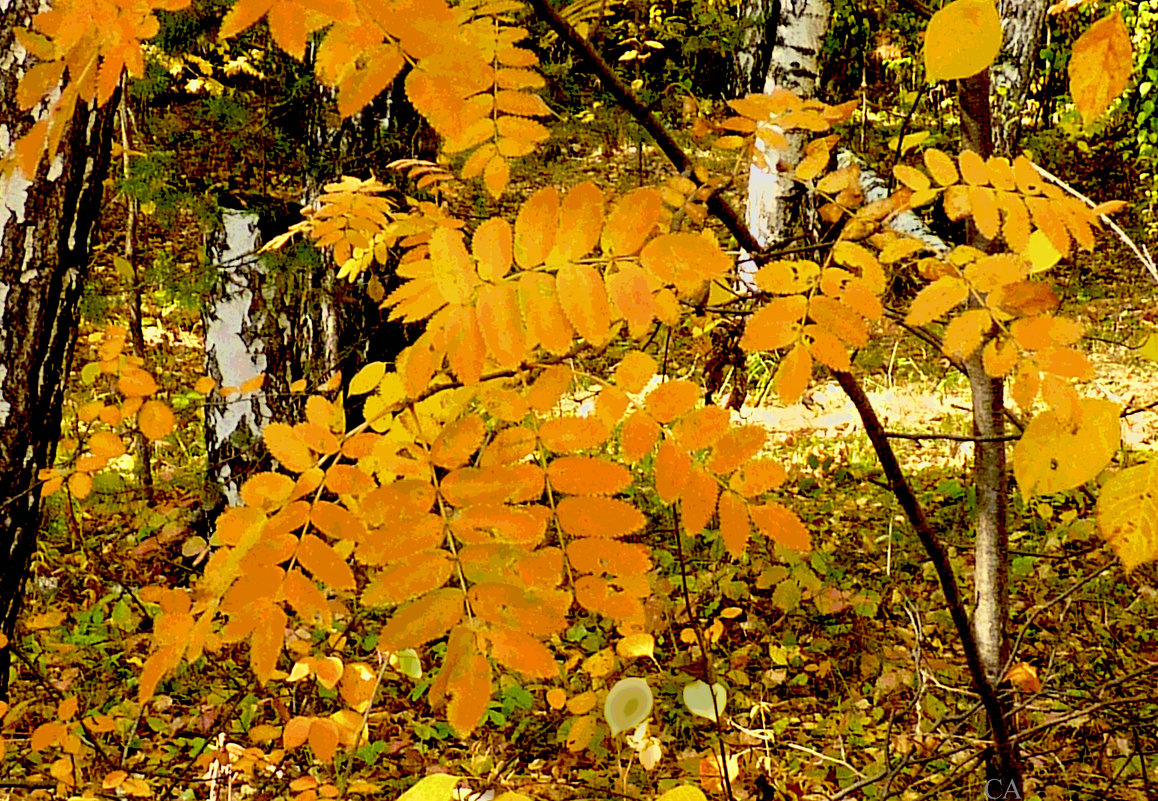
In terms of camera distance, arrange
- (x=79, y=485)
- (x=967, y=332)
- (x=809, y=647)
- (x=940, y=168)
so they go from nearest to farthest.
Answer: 1. (x=967, y=332)
2. (x=940, y=168)
3. (x=79, y=485)
4. (x=809, y=647)

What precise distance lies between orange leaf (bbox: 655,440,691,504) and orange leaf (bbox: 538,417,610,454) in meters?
0.08

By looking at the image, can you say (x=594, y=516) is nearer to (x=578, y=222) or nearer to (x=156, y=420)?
(x=578, y=222)

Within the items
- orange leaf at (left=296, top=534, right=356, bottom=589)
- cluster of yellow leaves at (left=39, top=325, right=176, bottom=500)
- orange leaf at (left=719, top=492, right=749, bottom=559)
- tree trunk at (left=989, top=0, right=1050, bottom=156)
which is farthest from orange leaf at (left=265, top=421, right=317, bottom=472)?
tree trunk at (left=989, top=0, right=1050, bottom=156)

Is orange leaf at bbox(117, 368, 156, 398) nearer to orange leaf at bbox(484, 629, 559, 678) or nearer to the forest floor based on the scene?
the forest floor

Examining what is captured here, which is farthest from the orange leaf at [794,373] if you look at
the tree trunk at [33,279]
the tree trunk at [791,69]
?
the tree trunk at [791,69]

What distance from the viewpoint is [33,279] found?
2158mm

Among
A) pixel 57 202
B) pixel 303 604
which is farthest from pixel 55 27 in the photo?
pixel 57 202

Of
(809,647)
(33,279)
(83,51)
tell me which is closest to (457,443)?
(83,51)

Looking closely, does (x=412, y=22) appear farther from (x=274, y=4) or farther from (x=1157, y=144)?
(x=1157, y=144)

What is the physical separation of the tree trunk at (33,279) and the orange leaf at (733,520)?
61.5 inches

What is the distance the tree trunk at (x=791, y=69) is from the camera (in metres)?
4.84

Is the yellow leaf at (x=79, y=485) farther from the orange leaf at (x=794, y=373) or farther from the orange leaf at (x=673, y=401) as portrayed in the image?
the orange leaf at (x=794, y=373)

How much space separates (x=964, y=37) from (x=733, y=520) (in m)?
0.59

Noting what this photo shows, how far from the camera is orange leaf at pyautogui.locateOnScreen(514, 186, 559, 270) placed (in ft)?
3.63
